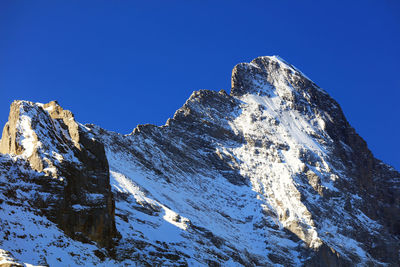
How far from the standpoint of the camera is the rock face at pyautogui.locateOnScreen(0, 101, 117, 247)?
5320cm

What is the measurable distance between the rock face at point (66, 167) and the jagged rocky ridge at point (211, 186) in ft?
0.40

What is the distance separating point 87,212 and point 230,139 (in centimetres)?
7663

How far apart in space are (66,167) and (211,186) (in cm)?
5782

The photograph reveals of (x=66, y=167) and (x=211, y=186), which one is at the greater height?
(x=211, y=186)

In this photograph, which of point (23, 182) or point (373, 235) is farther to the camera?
point (373, 235)

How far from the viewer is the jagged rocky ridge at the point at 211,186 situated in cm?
5288

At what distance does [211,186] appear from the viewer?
11194 centimetres

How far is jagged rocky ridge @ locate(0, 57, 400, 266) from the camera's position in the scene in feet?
173

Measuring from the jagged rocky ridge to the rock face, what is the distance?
0.40ft

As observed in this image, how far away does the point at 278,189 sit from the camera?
379 ft

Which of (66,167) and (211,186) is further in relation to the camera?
(211,186)

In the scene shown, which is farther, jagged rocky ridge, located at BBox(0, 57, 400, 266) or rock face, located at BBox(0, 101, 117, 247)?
rock face, located at BBox(0, 101, 117, 247)

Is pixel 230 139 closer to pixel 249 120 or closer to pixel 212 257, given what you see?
pixel 249 120

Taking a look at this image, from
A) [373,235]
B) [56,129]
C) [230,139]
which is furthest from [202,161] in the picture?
[56,129]
